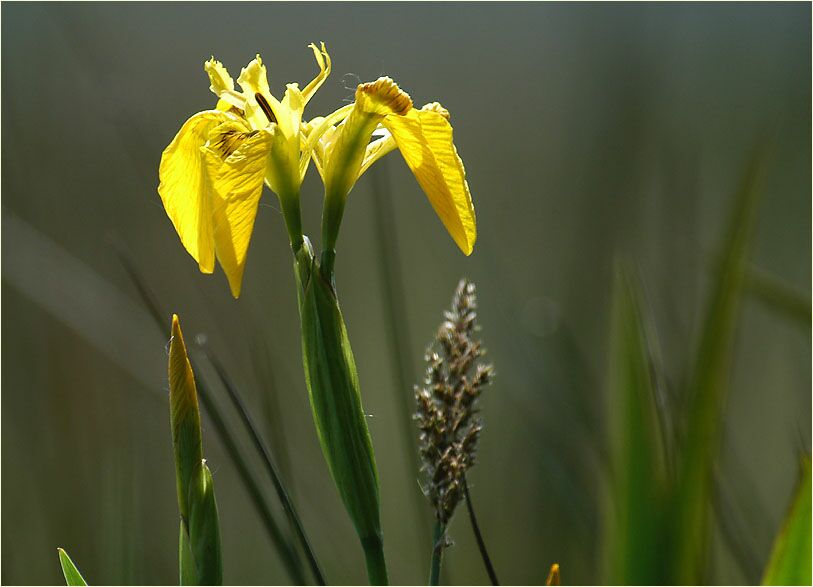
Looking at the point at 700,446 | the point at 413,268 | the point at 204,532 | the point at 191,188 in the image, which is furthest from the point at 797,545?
the point at 413,268

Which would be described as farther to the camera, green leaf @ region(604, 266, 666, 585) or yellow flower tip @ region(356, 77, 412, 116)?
yellow flower tip @ region(356, 77, 412, 116)

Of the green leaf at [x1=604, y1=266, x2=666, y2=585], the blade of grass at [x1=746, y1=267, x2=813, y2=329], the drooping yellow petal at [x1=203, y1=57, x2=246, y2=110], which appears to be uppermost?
the drooping yellow petal at [x1=203, y1=57, x2=246, y2=110]

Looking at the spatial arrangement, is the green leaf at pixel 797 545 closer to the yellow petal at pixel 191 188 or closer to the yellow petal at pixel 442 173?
the yellow petal at pixel 442 173

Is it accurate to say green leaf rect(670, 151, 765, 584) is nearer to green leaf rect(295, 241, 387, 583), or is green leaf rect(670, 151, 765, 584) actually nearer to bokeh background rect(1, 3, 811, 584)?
green leaf rect(295, 241, 387, 583)

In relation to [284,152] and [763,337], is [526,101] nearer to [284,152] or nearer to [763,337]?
[763,337]

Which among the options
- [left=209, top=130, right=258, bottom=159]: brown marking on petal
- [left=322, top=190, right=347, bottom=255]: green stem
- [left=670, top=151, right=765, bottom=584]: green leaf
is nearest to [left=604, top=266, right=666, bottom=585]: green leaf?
[left=670, top=151, right=765, bottom=584]: green leaf

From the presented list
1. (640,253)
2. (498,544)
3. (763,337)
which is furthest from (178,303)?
(763,337)

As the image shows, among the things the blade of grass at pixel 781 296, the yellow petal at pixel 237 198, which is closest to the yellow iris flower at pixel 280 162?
the yellow petal at pixel 237 198
